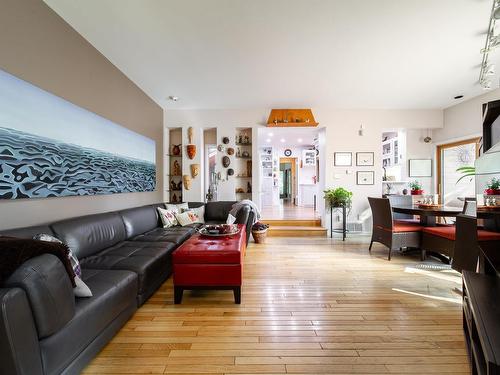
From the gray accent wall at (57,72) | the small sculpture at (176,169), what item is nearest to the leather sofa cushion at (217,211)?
the small sculpture at (176,169)

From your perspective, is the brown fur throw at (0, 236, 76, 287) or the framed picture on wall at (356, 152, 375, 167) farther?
the framed picture on wall at (356, 152, 375, 167)

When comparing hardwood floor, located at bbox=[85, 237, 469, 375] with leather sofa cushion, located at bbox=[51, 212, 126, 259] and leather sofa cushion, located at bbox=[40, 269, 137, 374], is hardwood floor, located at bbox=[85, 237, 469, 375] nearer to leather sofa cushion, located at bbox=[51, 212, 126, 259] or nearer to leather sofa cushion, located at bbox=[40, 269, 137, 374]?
leather sofa cushion, located at bbox=[40, 269, 137, 374]

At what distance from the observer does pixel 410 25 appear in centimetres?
257

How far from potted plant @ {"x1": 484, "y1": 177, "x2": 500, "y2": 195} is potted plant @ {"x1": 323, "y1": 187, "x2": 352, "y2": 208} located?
10.8ft

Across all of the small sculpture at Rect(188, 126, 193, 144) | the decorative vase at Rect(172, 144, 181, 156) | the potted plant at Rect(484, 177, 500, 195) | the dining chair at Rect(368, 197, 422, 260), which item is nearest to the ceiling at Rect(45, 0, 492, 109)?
the small sculpture at Rect(188, 126, 193, 144)

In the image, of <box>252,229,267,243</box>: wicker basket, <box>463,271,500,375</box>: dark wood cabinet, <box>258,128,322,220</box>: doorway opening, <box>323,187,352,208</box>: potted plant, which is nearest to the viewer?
<box>463,271,500,375</box>: dark wood cabinet

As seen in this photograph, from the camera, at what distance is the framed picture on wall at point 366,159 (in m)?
5.33

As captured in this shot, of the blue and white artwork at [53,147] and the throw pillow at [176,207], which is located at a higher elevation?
the blue and white artwork at [53,147]

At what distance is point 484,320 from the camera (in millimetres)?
1086

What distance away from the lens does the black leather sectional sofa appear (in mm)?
1038

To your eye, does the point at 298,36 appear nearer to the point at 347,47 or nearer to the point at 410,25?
the point at 347,47

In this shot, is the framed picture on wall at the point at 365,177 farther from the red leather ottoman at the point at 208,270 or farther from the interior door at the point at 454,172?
the red leather ottoman at the point at 208,270

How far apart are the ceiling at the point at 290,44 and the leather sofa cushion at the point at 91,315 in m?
2.59

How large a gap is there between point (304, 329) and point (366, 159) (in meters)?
4.48
